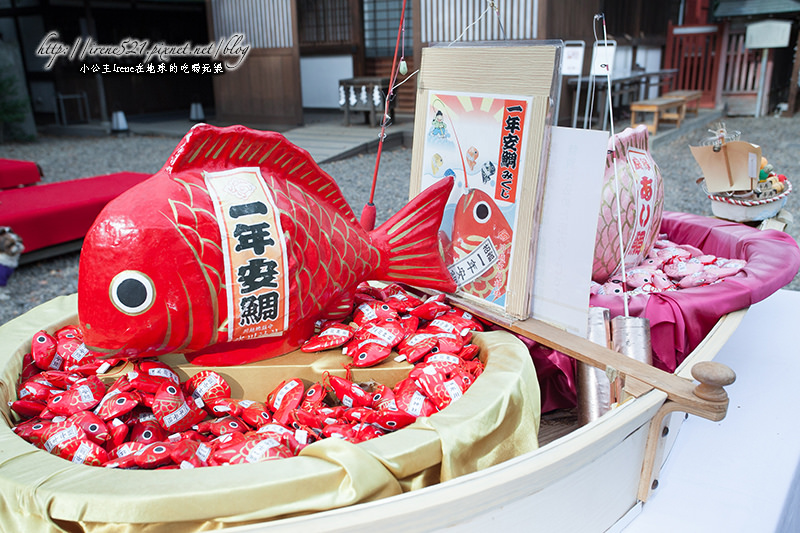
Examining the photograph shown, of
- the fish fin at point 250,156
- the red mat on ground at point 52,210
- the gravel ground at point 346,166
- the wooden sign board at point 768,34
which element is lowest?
the gravel ground at point 346,166

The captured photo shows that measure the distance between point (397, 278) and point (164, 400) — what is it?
2.74ft

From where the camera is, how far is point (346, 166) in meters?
8.39

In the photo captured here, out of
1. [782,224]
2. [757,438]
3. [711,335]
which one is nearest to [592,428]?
[711,335]

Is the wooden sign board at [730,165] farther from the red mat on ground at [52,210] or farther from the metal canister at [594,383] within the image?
the red mat on ground at [52,210]

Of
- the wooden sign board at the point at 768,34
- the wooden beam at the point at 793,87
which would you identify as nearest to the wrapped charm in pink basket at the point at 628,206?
the wooden sign board at the point at 768,34

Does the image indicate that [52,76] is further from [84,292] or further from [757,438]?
[757,438]

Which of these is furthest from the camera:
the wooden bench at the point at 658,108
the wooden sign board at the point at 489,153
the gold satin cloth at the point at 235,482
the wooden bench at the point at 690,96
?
the wooden bench at the point at 690,96

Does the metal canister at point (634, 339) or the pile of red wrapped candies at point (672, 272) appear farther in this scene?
the pile of red wrapped candies at point (672, 272)

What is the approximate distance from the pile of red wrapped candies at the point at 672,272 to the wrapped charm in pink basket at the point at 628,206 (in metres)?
0.08

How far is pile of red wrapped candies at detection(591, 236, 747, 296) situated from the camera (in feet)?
8.03

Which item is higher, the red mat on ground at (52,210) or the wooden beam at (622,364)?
the wooden beam at (622,364)

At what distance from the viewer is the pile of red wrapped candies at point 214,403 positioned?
1.41 meters

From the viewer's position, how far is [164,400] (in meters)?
1.56

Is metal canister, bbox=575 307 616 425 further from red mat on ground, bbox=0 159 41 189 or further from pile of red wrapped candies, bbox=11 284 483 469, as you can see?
red mat on ground, bbox=0 159 41 189
